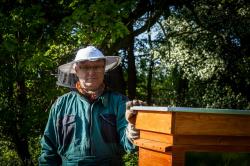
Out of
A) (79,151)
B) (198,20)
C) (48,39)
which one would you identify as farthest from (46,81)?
(79,151)

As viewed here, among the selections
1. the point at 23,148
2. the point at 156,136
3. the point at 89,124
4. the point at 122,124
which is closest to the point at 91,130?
the point at 89,124

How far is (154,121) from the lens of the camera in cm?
326

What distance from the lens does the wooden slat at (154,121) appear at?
3062 millimetres

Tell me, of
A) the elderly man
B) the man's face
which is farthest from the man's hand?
the man's face

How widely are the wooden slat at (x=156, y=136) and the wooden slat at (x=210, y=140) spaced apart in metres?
0.06

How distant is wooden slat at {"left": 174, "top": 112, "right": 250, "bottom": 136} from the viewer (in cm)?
301

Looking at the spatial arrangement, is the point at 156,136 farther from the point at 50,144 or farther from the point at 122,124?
the point at 50,144

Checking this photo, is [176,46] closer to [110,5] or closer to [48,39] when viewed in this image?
[48,39]

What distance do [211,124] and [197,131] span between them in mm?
102

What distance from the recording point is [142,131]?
350cm

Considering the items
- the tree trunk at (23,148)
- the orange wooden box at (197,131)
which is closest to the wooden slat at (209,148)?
the orange wooden box at (197,131)

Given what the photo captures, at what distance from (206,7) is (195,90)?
2.76 meters

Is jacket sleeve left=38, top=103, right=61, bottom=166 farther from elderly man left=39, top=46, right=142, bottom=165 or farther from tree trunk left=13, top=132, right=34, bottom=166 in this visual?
tree trunk left=13, top=132, right=34, bottom=166

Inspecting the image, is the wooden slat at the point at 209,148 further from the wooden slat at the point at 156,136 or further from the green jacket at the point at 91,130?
the green jacket at the point at 91,130
